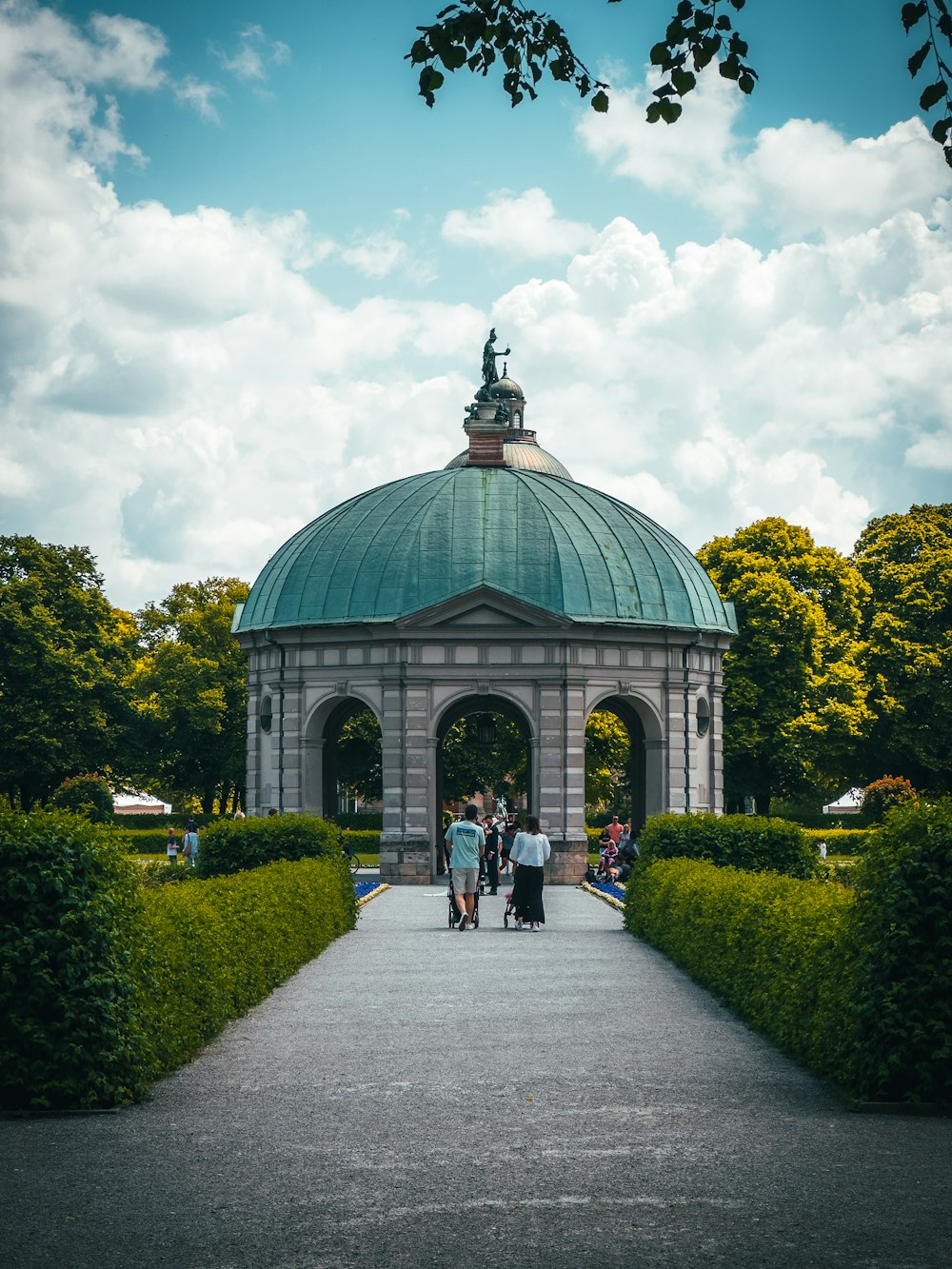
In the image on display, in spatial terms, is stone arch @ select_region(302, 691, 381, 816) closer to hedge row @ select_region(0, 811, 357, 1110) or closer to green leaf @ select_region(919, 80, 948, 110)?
hedge row @ select_region(0, 811, 357, 1110)

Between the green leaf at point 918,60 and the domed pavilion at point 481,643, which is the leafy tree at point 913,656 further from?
the green leaf at point 918,60

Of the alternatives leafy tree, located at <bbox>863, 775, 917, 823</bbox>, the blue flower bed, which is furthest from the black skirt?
leafy tree, located at <bbox>863, 775, 917, 823</bbox>

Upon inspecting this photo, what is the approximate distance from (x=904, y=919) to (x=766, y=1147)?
2435 mm

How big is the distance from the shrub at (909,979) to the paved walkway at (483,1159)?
48cm

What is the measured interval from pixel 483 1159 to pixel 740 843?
18.7 meters

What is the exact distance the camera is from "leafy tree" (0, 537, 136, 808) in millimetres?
64938

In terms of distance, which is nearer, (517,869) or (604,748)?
(517,869)

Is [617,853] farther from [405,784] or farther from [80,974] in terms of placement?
[80,974]

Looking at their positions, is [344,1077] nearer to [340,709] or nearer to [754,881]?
[754,881]

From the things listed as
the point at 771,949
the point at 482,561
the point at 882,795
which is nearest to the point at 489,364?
the point at 482,561

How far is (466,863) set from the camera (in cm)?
2872

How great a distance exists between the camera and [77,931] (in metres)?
12.7

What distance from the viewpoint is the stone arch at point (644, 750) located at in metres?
47.2

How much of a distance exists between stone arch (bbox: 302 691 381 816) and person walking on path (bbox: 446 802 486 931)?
16.6 meters
